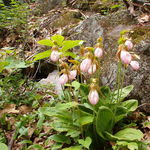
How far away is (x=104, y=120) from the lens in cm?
193

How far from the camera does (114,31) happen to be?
3221 mm

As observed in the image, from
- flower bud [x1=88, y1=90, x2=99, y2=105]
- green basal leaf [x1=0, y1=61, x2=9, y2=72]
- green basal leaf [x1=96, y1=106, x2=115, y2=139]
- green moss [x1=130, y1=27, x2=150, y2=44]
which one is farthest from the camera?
green moss [x1=130, y1=27, x2=150, y2=44]

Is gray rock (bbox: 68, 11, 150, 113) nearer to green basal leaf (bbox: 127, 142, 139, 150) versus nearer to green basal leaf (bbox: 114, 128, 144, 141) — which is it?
green basal leaf (bbox: 114, 128, 144, 141)

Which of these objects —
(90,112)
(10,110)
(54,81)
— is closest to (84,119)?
(90,112)

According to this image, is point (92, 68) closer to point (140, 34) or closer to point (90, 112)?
point (90, 112)

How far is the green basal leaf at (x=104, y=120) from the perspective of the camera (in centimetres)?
187

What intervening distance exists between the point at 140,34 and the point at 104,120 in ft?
5.07

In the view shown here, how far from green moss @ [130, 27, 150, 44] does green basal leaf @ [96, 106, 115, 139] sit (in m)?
→ 1.29

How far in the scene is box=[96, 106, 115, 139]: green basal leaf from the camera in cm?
187

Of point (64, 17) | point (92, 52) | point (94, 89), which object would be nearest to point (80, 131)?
point (94, 89)

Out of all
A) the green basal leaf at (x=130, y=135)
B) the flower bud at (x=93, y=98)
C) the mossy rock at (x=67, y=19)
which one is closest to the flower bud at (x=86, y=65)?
the flower bud at (x=93, y=98)

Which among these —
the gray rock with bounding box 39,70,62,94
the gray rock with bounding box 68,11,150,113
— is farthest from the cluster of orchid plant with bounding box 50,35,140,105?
the gray rock with bounding box 39,70,62,94

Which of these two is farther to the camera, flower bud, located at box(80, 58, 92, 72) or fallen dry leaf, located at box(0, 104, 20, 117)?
fallen dry leaf, located at box(0, 104, 20, 117)

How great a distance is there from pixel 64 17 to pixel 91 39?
7.99 ft
